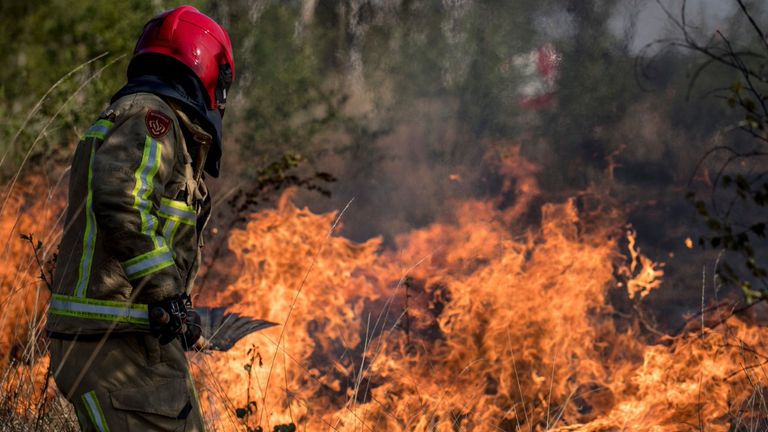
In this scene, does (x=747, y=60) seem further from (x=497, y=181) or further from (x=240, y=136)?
(x=240, y=136)

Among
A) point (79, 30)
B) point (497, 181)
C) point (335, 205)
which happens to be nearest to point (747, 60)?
point (497, 181)

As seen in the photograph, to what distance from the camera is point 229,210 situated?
10.3 metres

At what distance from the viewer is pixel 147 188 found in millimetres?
2357

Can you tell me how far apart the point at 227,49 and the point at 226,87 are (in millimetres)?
148

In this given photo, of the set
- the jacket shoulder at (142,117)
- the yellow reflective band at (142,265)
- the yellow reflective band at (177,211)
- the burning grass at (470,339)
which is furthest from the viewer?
the burning grass at (470,339)

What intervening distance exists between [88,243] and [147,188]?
0.89 feet

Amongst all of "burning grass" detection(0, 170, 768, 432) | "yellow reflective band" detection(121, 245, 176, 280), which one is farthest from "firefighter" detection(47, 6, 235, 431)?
"burning grass" detection(0, 170, 768, 432)

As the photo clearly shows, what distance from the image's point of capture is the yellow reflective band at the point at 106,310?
92.0 inches

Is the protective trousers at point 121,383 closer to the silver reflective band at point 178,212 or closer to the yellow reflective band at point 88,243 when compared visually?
the yellow reflective band at point 88,243

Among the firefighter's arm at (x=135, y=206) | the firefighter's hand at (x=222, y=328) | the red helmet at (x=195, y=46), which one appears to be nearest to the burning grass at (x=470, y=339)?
the firefighter's hand at (x=222, y=328)

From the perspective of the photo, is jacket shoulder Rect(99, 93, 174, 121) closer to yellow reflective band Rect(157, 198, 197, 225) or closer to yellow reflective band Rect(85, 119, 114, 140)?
yellow reflective band Rect(85, 119, 114, 140)

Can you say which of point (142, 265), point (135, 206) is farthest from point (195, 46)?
point (142, 265)

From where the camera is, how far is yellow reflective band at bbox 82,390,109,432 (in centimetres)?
230

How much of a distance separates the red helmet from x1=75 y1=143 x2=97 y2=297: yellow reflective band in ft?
1.71
